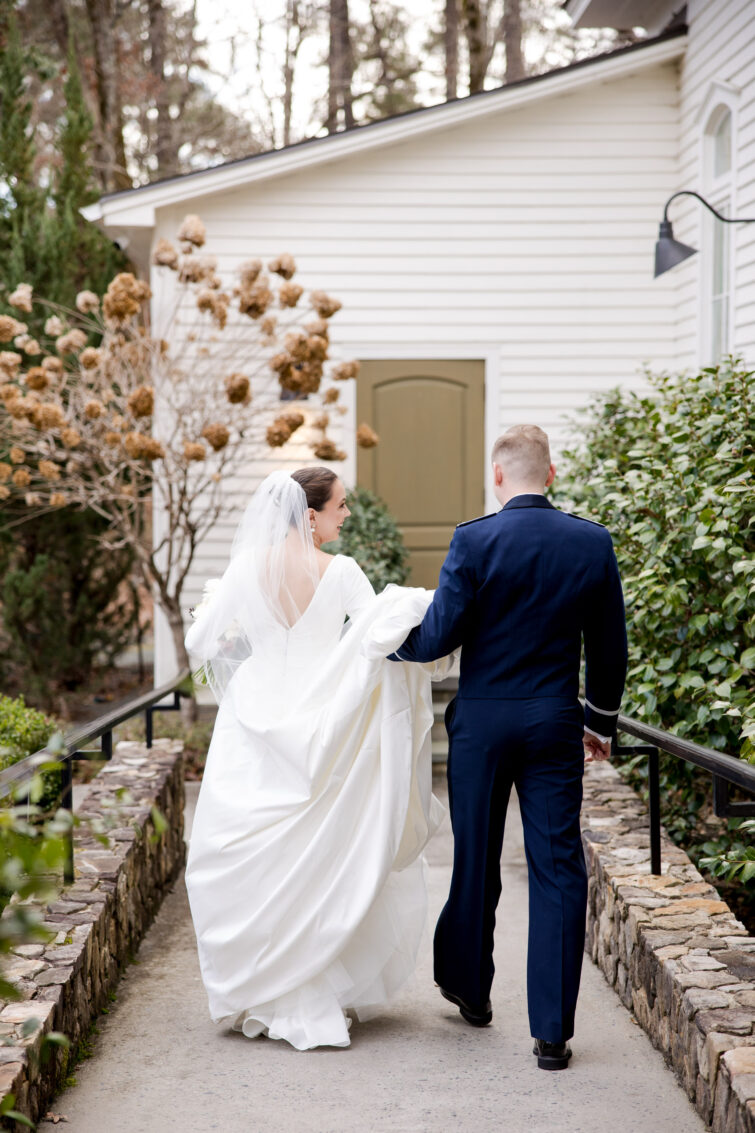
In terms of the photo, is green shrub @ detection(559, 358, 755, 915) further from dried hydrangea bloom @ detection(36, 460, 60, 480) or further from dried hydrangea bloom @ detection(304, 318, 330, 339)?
dried hydrangea bloom @ detection(36, 460, 60, 480)

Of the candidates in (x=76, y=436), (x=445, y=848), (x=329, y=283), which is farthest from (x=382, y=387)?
(x=445, y=848)

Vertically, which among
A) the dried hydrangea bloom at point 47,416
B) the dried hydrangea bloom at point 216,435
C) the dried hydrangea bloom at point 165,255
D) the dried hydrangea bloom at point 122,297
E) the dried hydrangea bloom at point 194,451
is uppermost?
the dried hydrangea bloom at point 165,255

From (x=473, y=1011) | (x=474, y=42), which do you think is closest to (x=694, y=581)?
(x=473, y=1011)

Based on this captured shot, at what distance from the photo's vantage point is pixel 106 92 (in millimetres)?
16062

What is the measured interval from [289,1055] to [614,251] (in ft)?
24.9

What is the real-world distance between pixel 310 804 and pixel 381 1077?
33.5 inches

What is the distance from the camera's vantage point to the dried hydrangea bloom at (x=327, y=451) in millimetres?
8719

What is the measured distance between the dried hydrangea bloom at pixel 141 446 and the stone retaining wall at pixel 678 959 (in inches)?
166

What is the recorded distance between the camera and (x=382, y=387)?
950 centimetres

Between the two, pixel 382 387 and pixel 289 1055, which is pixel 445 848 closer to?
pixel 289 1055

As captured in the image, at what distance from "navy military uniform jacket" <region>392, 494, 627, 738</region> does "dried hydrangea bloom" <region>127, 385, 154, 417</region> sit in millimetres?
4818

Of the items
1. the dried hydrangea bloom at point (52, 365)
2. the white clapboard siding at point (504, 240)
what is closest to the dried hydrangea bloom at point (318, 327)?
the white clapboard siding at point (504, 240)

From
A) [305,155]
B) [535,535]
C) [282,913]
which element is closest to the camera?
[535,535]

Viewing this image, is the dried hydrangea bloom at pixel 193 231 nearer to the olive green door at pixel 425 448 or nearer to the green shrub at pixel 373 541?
the olive green door at pixel 425 448
